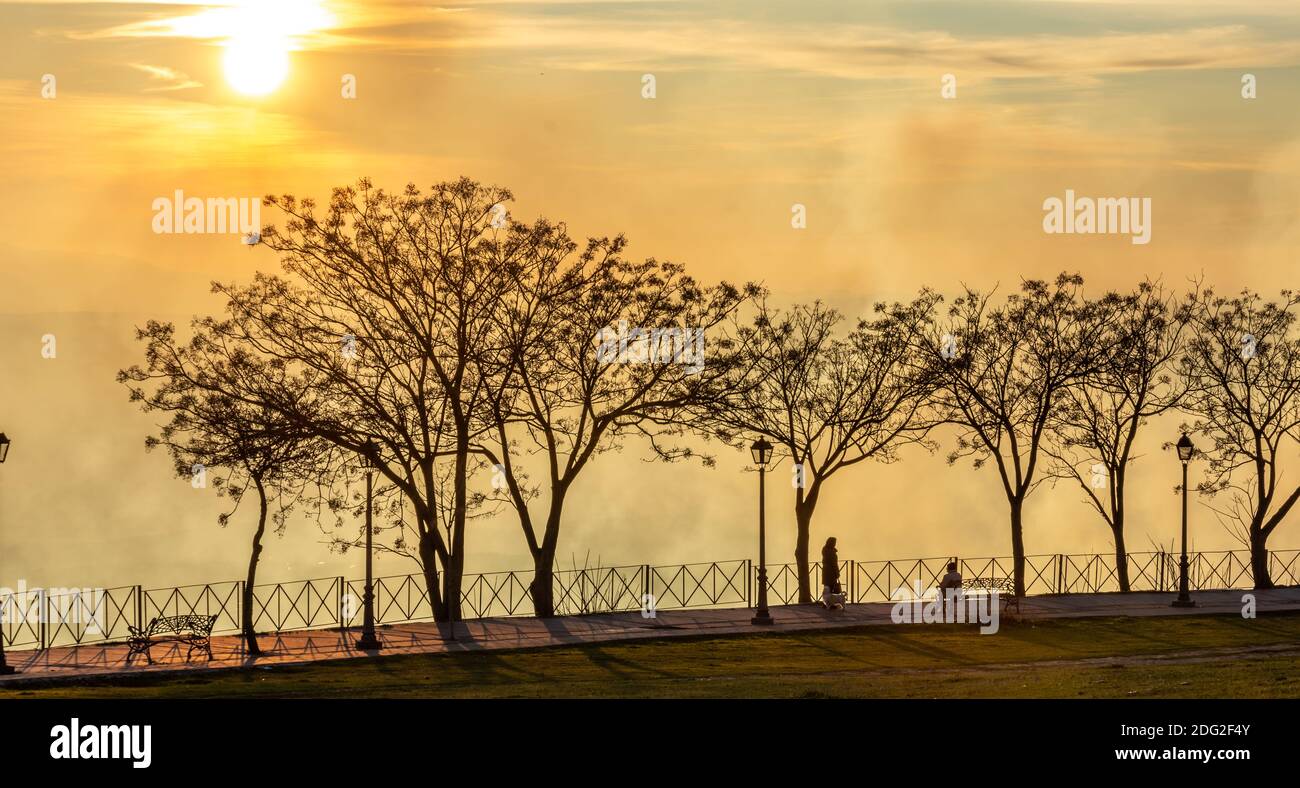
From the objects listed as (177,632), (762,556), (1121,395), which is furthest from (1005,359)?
(177,632)

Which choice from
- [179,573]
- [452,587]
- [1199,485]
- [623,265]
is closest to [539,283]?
[623,265]

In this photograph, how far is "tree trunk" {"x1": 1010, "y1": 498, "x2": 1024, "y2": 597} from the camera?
144ft

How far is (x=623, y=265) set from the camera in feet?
138

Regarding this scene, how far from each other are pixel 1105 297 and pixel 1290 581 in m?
10.5

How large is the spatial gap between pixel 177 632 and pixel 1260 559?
29.8 m

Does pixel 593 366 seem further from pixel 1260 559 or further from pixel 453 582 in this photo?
pixel 1260 559

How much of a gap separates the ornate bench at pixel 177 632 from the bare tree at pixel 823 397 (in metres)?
16.1

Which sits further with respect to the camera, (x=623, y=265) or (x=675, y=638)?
(x=623, y=265)

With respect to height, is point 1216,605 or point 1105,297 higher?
point 1105,297

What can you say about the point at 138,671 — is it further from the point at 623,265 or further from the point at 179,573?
the point at 179,573

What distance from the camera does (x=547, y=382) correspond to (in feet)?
137

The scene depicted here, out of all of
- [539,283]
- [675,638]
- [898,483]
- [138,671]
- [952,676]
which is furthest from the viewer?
[898,483]
